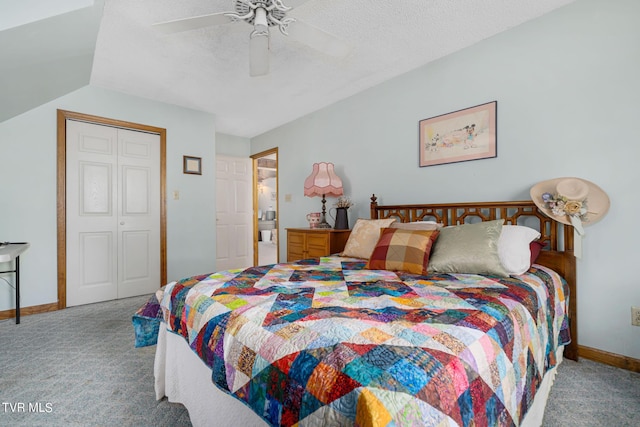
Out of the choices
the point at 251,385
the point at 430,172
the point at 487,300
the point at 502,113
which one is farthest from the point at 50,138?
the point at 502,113

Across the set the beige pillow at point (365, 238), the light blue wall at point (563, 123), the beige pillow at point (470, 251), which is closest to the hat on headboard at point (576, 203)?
the light blue wall at point (563, 123)

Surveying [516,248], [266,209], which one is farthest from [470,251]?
[266,209]

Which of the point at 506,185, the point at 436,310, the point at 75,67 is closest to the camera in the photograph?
the point at 436,310

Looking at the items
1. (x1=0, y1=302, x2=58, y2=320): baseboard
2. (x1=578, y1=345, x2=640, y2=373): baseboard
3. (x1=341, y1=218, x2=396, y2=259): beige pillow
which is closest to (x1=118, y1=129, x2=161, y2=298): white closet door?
(x1=0, y1=302, x2=58, y2=320): baseboard

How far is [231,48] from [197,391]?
2.54 meters

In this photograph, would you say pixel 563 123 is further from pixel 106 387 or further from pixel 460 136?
pixel 106 387

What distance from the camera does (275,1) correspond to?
5.32 ft

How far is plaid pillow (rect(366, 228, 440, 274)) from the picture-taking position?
1.89 metres

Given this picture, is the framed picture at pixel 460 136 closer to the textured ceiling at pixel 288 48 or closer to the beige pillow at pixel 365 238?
the textured ceiling at pixel 288 48

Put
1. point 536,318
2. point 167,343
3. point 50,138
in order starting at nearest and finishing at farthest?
point 536,318 < point 167,343 < point 50,138

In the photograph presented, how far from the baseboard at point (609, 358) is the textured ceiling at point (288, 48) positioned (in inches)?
93.9

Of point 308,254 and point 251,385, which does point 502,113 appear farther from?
point 251,385

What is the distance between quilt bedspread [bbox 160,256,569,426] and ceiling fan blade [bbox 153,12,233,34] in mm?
1468

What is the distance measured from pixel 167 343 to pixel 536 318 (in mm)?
1844
